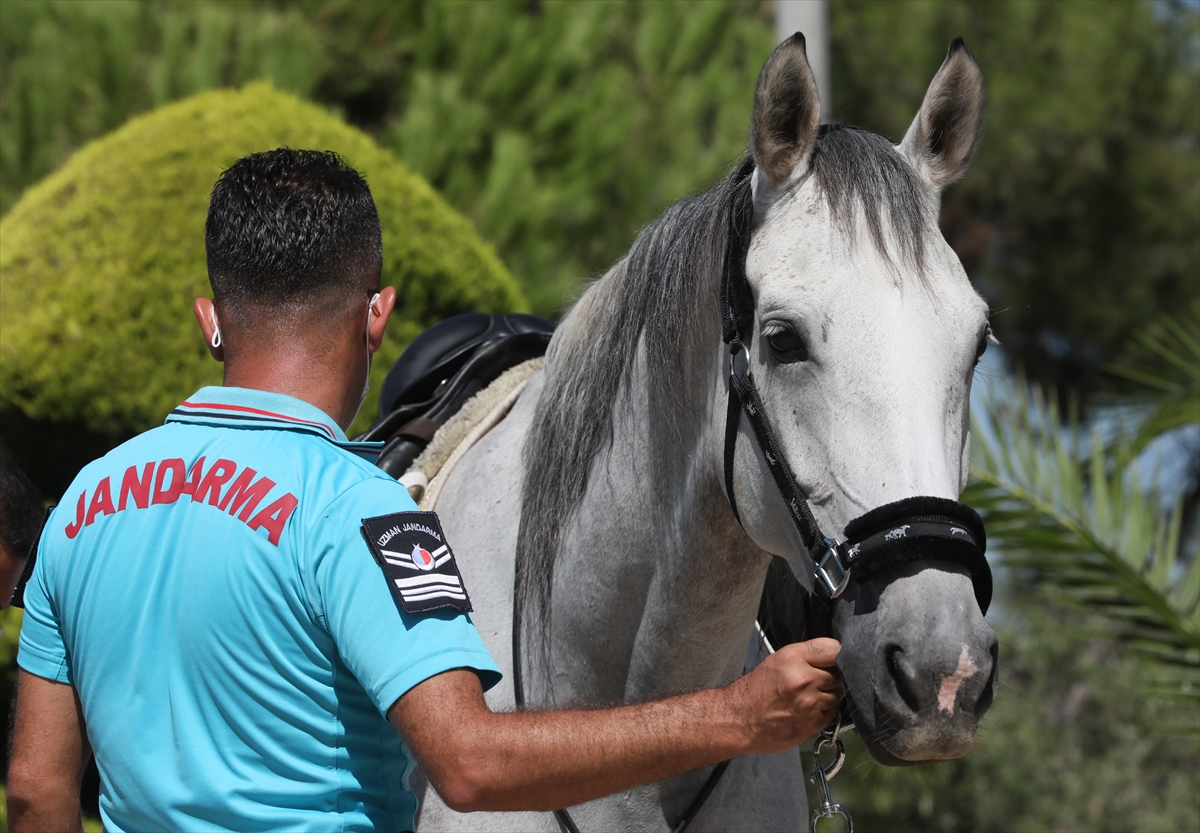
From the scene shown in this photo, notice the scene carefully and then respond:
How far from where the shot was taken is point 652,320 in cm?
182

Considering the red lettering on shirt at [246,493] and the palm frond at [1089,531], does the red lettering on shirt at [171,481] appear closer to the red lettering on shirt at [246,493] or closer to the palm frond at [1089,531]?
the red lettering on shirt at [246,493]

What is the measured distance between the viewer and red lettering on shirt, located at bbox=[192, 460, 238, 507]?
1254 mm

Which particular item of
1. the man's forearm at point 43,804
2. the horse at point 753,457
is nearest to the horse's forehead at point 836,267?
the horse at point 753,457

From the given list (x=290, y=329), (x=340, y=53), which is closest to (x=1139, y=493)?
(x=290, y=329)

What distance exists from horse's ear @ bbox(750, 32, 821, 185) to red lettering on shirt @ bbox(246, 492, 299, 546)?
86cm

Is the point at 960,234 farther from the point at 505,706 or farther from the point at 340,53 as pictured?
the point at 505,706

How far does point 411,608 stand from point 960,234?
10.1 meters

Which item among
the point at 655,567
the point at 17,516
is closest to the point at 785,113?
the point at 655,567

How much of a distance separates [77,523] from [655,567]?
898 millimetres

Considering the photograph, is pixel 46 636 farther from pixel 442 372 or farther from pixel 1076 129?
pixel 1076 129

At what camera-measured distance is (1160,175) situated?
9.74 metres

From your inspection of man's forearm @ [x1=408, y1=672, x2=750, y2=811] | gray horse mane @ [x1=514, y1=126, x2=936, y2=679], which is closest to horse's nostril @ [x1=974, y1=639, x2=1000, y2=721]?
man's forearm @ [x1=408, y1=672, x2=750, y2=811]

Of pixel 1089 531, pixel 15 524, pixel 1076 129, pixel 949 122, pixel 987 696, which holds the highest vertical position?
pixel 949 122

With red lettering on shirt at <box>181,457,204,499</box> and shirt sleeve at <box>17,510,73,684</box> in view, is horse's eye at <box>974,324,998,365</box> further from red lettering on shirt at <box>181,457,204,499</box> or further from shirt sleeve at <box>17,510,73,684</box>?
shirt sleeve at <box>17,510,73,684</box>
